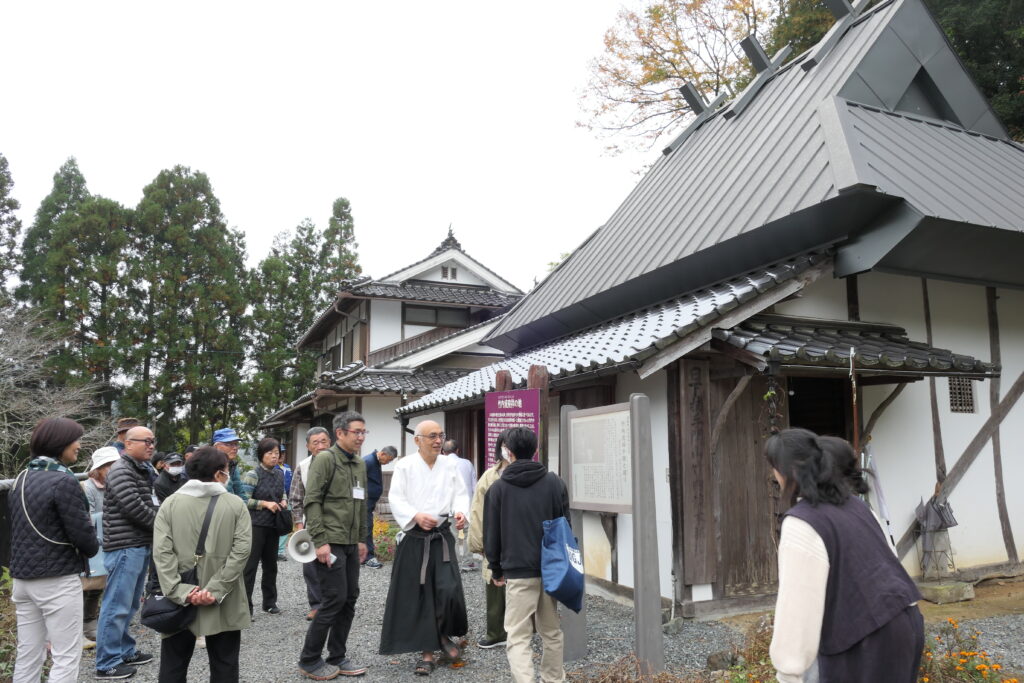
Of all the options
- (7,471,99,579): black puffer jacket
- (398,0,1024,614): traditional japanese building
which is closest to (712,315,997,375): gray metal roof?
(398,0,1024,614): traditional japanese building

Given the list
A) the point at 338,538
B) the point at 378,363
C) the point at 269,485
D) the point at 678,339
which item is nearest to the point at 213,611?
the point at 338,538

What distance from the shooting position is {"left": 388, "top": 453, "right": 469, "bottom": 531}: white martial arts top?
5.27 metres

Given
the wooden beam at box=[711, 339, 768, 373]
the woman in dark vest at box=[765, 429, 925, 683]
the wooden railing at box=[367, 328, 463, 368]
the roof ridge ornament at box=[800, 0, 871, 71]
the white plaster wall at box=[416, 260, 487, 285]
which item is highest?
the roof ridge ornament at box=[800, 0, 871, 71]

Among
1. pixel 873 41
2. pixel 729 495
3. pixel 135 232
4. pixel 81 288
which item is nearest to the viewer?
pixel 729 495

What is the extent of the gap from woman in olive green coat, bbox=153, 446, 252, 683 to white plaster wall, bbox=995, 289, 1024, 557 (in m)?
8.34

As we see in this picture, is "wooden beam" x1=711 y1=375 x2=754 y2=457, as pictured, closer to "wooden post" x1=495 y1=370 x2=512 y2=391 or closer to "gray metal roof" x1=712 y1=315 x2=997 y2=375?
"gray metal roof" x1=712 y1=315 x2=997 y2=375

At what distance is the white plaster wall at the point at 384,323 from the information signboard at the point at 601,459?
48.3 ft

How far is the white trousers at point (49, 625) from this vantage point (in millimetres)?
4059

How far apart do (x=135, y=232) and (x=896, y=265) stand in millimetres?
23825

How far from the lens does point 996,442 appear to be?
8086mm

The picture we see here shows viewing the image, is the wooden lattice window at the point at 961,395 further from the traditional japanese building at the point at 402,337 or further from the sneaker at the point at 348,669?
the traditional japanese building at the point at 402,337

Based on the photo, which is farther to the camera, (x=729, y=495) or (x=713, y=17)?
(x=713, y=17)

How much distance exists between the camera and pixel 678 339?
6.09 metres

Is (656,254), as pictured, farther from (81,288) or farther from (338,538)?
(81,288)
